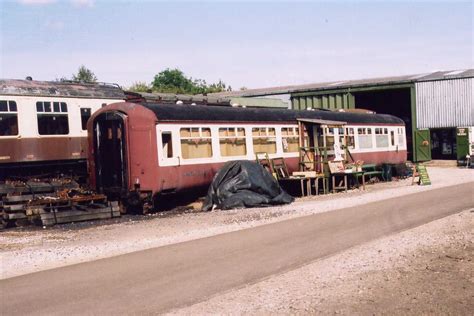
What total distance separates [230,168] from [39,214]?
6.17 meters

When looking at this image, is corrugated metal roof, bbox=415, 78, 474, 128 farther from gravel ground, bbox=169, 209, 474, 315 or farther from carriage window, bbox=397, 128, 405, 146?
gravel ground, bbox=169, 209, 474, 315

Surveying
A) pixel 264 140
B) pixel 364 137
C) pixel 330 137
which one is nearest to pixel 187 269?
pixel 264 140

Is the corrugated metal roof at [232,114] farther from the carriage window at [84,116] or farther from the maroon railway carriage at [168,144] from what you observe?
the carriage window at [84,116]

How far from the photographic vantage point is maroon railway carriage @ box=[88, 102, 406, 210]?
18172mm

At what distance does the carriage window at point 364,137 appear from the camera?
28780mm

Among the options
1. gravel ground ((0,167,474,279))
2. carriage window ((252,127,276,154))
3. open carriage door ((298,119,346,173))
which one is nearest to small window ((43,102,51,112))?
gravel ground ((0,167,474,279))

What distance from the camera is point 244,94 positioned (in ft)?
157

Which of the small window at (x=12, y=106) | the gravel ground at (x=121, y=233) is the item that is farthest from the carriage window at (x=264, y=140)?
the small window at (x=12, y=106)

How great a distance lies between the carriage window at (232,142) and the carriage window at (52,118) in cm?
535

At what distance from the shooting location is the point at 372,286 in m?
7.79

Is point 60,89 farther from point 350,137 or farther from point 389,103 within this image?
point 389,103

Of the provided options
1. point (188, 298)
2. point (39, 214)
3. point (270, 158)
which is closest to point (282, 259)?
point (188, 298)

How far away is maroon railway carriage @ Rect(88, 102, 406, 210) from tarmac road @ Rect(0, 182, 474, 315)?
548 cm

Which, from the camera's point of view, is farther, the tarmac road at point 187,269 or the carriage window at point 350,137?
the carriage window at point 350,137
